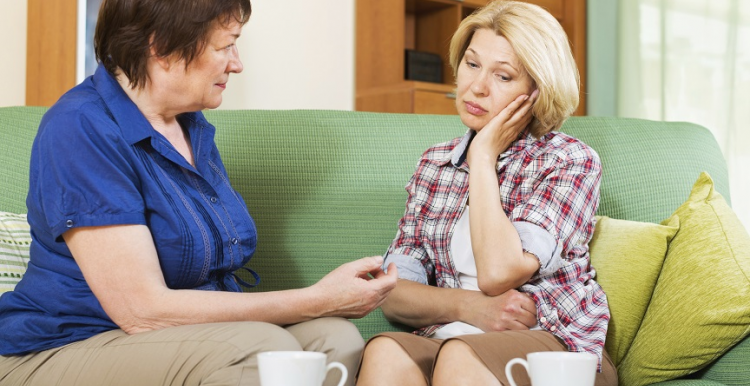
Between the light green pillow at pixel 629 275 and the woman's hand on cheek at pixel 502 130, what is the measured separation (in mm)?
304

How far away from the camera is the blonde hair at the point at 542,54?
165 centimetres

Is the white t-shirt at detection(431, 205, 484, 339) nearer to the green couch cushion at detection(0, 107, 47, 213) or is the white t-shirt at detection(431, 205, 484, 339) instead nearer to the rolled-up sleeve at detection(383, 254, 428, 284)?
the rolled-up sleeve at detection(383, 254, 428, 284)

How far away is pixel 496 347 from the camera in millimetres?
1324

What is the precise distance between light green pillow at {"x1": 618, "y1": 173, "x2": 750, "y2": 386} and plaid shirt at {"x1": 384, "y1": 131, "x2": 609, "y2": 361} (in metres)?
0.11

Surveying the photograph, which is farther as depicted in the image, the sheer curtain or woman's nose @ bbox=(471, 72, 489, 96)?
the sheer curtain

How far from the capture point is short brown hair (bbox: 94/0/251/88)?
134 centimetres

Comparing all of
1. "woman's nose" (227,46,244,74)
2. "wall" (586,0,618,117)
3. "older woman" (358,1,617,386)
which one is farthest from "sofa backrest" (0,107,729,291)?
"wall" (586,0,618,117)

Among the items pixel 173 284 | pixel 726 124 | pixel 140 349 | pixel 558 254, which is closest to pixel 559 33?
pixel 558 254

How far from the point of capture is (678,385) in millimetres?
1488

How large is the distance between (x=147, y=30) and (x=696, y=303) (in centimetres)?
107

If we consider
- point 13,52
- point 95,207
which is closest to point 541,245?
point 95,207

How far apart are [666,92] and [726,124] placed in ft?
1.10

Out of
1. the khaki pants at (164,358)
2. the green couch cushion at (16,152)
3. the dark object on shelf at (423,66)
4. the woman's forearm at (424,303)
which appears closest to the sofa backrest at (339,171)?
the green couch cushion at (16,152)

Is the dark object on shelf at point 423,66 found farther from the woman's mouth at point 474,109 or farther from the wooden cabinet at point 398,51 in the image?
the woman's mouth at point 474,109
